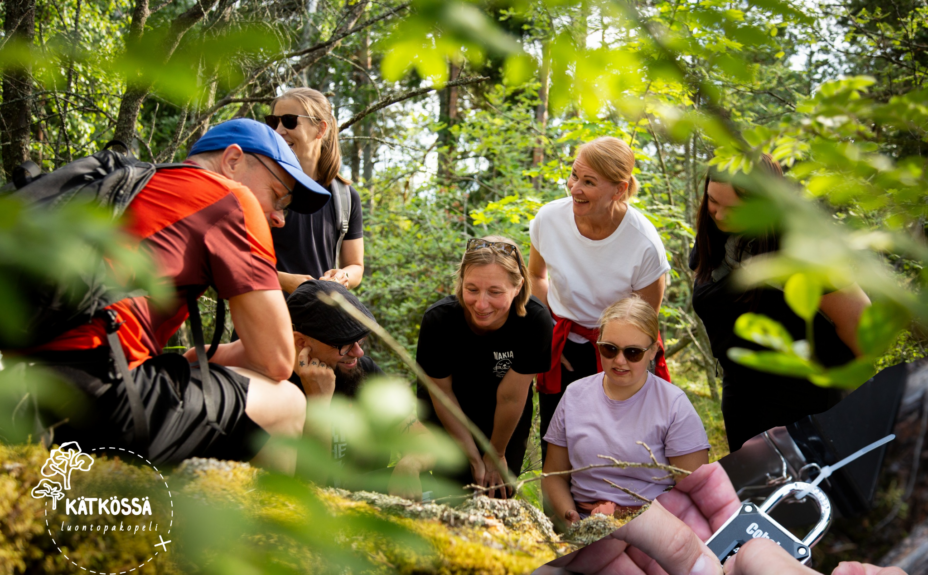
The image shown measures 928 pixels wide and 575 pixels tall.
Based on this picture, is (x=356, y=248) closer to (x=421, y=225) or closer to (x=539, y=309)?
(x=539, y=309)

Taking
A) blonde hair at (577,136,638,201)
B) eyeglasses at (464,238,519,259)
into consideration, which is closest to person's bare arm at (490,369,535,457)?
eyeglasses at (464,238,519,259)

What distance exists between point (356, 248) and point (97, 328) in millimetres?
1726

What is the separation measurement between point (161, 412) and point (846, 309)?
4.03 ft

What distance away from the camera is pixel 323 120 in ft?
8.30

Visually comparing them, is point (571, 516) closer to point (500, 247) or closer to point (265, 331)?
point (265, 331)

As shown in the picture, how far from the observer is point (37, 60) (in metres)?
0.71

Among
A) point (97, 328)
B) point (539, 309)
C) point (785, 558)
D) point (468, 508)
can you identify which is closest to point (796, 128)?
point (785, 558)

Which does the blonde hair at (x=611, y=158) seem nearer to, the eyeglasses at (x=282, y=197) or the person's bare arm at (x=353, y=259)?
the person's bare arm at (x=353, y=259)

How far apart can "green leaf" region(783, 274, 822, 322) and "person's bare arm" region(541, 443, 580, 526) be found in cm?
82

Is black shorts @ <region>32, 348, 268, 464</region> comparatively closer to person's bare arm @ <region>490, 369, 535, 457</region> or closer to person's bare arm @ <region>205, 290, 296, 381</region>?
person's bare arm @ <region>205, 290, 296, 381</region>

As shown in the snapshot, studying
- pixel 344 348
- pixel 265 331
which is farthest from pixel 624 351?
pixel 265 331

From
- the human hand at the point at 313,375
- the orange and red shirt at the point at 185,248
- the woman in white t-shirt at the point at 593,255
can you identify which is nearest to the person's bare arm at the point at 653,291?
the woman in white t-shirt at the point at 593,255

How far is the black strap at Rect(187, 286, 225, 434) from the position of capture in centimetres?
131

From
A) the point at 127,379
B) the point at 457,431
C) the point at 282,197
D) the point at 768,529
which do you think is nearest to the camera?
the point at 768,529
